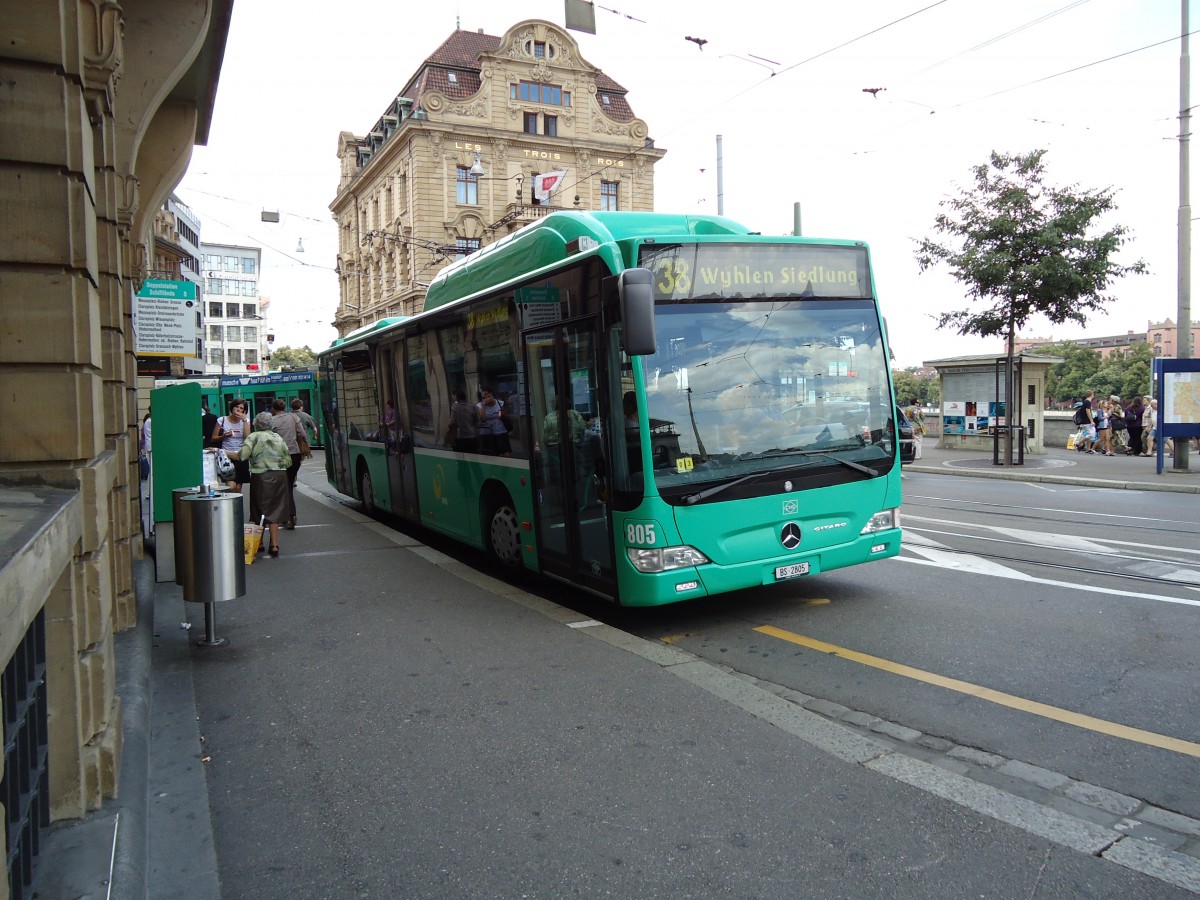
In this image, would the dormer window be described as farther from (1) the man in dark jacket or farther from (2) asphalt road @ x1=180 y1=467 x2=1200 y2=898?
(2) asphalt road @ x1=180 y1=467 x2=1200 y2=898

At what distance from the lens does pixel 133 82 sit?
24.6ft

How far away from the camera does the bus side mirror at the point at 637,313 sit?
5.68 meters

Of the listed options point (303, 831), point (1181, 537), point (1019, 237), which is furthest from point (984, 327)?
point (303, 831)

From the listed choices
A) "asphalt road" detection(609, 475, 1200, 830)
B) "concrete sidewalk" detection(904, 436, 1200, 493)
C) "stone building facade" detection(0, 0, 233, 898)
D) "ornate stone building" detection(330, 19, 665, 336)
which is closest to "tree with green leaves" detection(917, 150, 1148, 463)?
"concrete sidewalk" detection(904, 436, 1200, 493)

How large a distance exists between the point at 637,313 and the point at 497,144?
48600 mm

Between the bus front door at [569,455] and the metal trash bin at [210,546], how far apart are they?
2.38 meters

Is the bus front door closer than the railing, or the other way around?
the railing

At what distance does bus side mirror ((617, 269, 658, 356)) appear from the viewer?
18.6ft

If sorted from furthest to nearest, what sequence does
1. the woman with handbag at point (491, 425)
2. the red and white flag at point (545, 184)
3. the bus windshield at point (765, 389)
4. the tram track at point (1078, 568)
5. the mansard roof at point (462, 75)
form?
1. the mansard roof at point (462, 75)
2. the red and white flag at point (545, 184)
3. the woman with handbag at point (491, 425)
4. the tram track at point (1078, 568)
5. the bus windshield at point (765, 389)

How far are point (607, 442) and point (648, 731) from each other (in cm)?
231

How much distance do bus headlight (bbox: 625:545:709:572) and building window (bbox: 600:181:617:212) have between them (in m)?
49.7

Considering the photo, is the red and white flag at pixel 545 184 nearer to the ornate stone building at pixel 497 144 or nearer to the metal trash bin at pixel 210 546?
the ornate stone building at pixel 497 144

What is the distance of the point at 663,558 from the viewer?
240 inches

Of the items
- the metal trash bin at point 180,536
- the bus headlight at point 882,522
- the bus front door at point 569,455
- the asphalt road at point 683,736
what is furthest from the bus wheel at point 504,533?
the bus headlight at point 882,522
